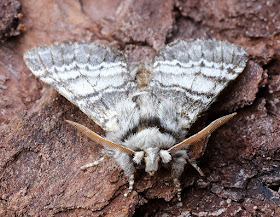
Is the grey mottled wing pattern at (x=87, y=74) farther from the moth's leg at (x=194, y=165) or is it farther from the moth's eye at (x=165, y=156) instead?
the moth's leg at (x=194, y=165)

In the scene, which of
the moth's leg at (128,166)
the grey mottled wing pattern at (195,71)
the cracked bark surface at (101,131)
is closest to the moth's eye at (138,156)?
the moth's leg at (128,166)

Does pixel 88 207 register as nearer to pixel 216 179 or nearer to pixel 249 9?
pixel 216 179

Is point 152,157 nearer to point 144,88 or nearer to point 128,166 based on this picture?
point 128,166

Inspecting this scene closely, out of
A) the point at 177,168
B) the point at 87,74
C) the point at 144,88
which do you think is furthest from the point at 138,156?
the point at 87,74

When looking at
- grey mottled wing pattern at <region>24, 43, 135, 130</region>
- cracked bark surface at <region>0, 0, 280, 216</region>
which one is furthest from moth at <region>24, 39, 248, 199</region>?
cracked bark surface at <region>0, 0, 280, 216</region>

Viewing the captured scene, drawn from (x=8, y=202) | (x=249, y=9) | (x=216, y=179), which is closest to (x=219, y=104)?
(x=216, y=179)

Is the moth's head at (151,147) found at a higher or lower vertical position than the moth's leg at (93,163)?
higher

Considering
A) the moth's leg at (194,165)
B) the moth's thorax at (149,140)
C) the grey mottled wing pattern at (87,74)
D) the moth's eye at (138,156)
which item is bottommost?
the moth's leg at (194,165)
